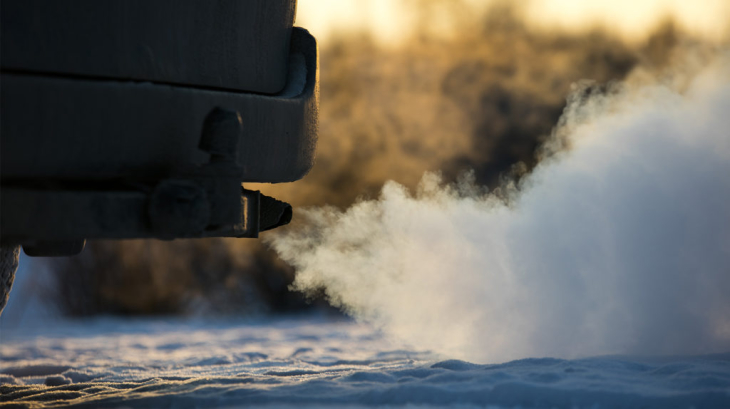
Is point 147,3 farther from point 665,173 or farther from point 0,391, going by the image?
point 665,173

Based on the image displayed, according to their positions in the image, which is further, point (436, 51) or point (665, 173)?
point (436, 51)

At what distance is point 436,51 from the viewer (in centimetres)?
1166

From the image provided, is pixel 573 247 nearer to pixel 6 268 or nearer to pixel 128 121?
pixel 128 121

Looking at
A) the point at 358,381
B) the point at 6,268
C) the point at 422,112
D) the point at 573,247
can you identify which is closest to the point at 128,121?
the point at 6,268

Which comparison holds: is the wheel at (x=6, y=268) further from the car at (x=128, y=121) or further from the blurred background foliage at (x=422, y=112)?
the blurred background foliage at (x=422, y=112)

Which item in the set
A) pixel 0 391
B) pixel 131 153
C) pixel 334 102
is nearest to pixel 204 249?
pixel 334 102

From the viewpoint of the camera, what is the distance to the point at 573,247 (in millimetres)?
5621

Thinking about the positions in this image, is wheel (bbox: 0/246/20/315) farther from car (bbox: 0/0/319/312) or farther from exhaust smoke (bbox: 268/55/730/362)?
exhaust smoke (bbox: 268/55/730/362)

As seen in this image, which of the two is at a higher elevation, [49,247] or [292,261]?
[292,261]

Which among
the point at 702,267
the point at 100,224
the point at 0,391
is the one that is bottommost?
the point at 0,391

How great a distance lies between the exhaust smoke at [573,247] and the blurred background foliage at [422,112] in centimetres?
404

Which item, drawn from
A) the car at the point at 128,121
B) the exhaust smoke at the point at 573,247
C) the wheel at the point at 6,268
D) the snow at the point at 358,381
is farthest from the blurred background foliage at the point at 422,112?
the car at the point at 128,121

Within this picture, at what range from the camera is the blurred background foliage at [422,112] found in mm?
10688

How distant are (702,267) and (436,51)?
7.15 meters
